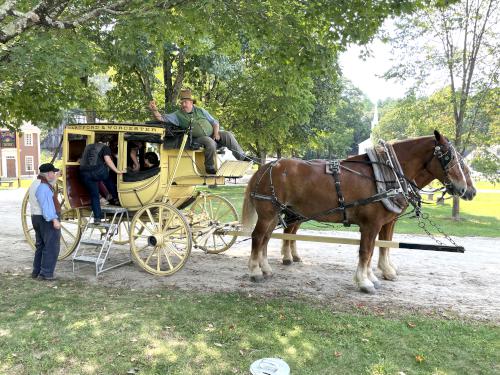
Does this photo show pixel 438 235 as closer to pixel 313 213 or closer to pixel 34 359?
pixel 313 213

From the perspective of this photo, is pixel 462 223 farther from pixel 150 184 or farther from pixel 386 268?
pixel 150 184

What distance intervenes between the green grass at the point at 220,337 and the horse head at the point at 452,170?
6.08ft

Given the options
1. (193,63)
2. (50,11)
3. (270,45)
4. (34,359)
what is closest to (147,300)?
(34,359)

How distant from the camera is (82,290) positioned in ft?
20.8

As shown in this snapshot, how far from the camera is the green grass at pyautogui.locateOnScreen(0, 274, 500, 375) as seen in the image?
4082 millimetres

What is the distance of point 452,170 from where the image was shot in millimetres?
5996

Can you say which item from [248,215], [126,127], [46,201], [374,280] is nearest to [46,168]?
[46,201]

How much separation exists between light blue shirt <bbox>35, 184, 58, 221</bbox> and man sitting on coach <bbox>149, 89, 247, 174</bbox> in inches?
81.3

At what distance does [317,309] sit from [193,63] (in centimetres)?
1090

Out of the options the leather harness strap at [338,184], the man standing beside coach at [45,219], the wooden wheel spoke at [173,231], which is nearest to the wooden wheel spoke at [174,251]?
the wooden wheel spoke at [173,231]

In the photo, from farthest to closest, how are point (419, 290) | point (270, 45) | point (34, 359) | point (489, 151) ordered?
point (489, 151), point (270, 45), point (419, 290), point (34, 359)

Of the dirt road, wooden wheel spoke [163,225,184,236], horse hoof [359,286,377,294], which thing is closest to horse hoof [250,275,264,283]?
the dirt road

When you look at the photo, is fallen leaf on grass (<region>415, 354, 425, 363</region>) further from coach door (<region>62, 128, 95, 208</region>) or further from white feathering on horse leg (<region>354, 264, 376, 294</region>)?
coach door (<region>62, 128, 95, 208</region>)

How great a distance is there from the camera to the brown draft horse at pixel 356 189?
19.9 ft
